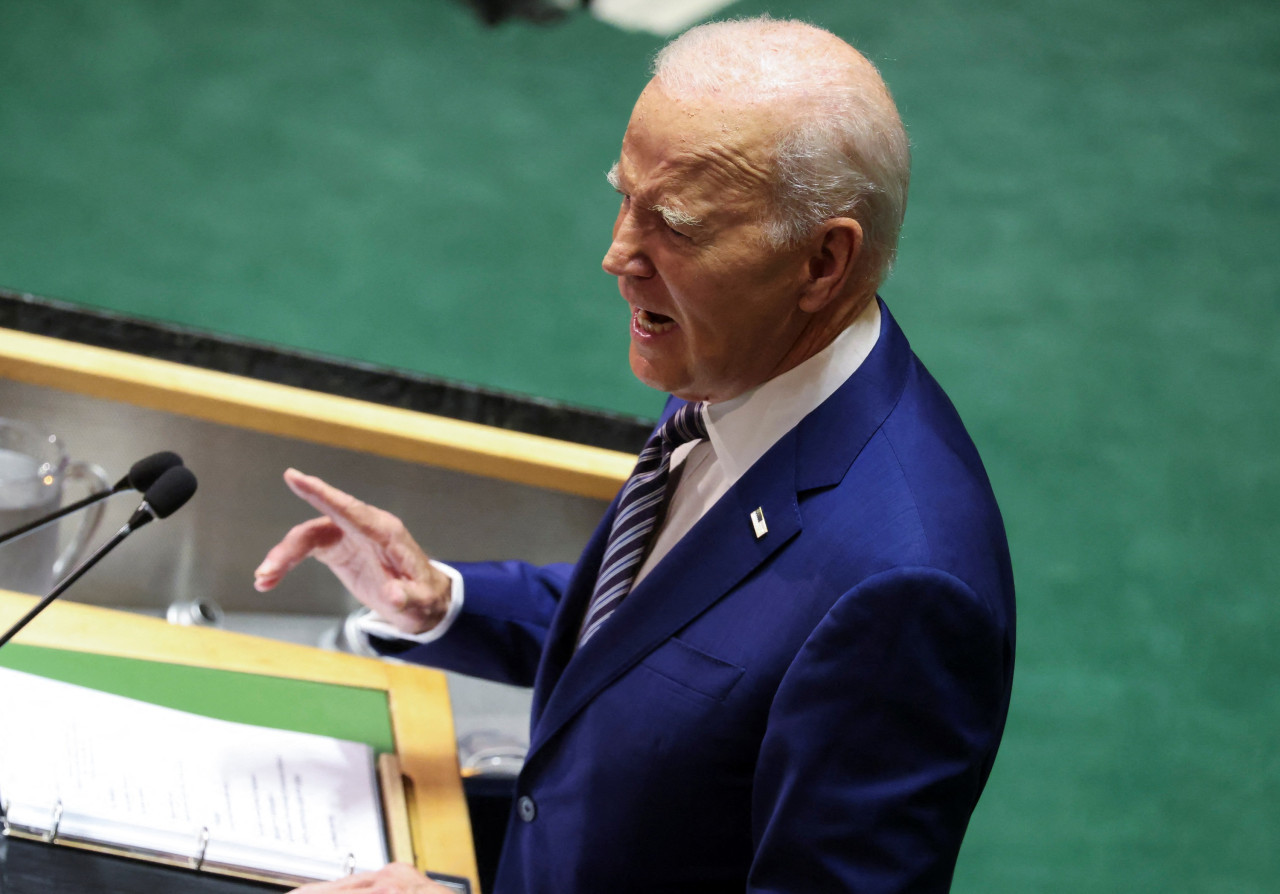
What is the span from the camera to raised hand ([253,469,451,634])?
1.45 m

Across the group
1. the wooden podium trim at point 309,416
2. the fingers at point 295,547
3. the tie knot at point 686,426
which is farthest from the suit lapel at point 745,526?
the wooden podium trim at point 309,416

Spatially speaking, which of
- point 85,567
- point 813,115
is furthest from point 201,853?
point 813,115

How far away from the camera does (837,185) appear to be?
1.15 m

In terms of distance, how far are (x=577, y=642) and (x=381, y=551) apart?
0.24 metres

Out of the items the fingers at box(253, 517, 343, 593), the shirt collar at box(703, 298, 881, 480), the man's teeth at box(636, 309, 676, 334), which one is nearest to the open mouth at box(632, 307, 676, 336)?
the man's teeth at box(636, 309, 676, 334)

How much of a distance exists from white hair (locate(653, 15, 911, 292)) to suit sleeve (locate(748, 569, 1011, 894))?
320mm

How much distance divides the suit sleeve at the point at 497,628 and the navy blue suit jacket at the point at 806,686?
0.63ft

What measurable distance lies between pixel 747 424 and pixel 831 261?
200 mm

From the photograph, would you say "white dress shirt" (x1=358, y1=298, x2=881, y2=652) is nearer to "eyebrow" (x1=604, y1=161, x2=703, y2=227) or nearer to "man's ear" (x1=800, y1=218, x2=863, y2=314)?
Answer: "man's ear" (x1=800, y1=218, x2=863, y2=314)

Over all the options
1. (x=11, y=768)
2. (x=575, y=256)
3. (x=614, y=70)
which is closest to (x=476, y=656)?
(x=11, y=768)

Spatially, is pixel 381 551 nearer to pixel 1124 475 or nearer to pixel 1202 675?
pixel 1202 675

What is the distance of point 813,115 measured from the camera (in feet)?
3.72

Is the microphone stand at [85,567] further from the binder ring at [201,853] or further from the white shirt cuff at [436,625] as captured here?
the white shirt cuff at [436,625]

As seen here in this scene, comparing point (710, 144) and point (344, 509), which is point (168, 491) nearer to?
point (344, 509)
